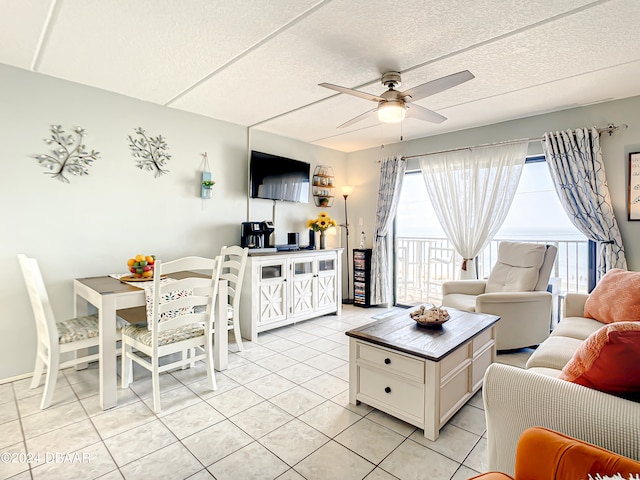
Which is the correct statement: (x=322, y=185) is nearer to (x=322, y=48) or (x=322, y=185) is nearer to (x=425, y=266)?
(x=425, y=266)

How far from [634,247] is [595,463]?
3.31 metres

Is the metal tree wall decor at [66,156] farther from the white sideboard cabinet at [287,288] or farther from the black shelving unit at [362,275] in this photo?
the black shelving unit at [362,275]

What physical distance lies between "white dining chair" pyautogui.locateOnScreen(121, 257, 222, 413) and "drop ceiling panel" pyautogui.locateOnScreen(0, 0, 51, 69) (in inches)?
63.6

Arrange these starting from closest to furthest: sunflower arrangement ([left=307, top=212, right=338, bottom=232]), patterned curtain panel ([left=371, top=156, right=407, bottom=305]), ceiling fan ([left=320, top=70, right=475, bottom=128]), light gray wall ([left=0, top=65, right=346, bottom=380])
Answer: ceiling fan ([left=320, top=70, right=475, bottom=128]) < light gray wall ([left=0, top=65, right=346, bottom=380]) < sunflower arrangement ([left=307, top=212, right=338, bottom=232]) < patterned curtain panel ([left=371, top=156, right=407, bottom=305])

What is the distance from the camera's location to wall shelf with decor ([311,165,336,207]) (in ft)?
→ 16.6

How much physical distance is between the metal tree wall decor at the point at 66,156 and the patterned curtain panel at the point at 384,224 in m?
3.59

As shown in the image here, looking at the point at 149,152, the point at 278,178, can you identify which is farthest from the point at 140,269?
the point at 278,178

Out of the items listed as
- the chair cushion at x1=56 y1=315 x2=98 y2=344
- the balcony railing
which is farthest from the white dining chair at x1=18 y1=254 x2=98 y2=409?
the balcony railing

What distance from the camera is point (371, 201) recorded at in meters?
5.32

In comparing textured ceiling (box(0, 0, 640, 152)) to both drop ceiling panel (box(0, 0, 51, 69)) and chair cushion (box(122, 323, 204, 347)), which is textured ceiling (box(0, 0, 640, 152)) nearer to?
drop ceiling panel (box(0, 0, 51, 69))

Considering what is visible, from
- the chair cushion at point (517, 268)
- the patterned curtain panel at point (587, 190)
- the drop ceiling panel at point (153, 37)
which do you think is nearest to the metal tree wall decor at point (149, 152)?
the drop ceiling panel at point (153, 37)

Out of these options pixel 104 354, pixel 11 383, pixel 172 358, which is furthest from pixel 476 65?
pixel 11 383

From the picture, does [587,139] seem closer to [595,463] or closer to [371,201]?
[371,201]

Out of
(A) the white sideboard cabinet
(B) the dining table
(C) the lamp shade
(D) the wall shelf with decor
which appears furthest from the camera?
(C) the lamp shade
